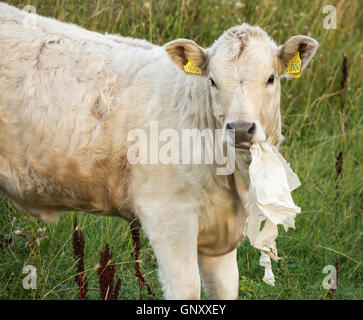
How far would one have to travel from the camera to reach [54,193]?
413 cm

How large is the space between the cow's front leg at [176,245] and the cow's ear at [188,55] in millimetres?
814

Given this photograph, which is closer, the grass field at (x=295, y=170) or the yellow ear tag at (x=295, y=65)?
the yellow ear tag at (x=295, y=65)

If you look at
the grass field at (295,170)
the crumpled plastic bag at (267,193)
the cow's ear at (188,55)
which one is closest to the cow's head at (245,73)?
the cow's ear at (188,55)

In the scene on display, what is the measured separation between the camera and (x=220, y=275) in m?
4.50

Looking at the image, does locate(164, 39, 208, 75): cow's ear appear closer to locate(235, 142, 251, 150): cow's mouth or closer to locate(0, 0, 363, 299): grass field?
locate(235, 142, 251, 150): cow's mouth

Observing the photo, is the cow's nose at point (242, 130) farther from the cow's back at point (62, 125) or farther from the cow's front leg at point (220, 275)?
the cow's front leg at point (220, 275)

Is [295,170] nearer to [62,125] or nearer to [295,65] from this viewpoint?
[295,65]

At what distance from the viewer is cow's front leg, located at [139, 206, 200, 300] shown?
12.7ft

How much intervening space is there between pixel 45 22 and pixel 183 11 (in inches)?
116

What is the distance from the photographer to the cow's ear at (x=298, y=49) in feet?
12.5

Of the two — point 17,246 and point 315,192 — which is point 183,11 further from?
point 17,246
